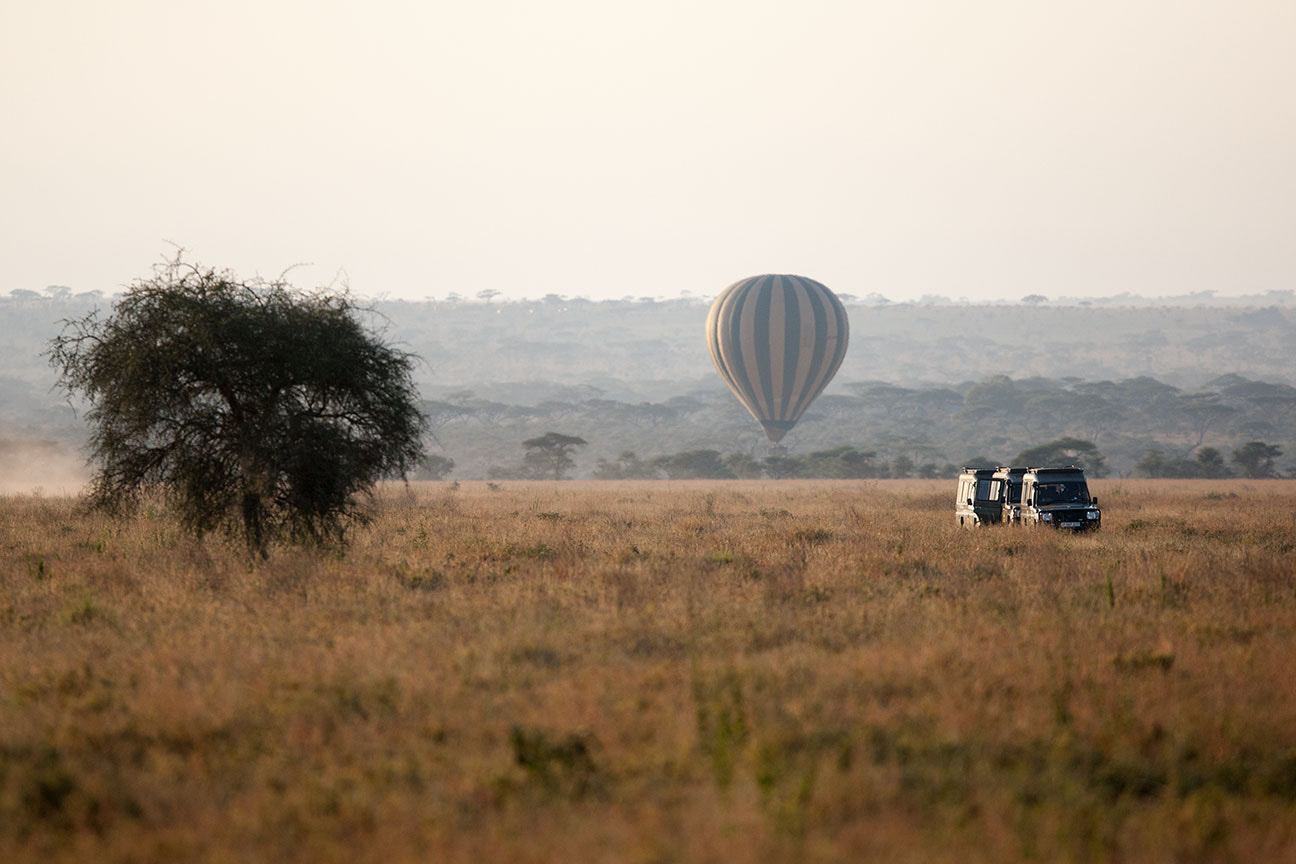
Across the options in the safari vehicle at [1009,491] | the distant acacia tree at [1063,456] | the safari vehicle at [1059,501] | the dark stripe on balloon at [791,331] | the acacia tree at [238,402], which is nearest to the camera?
the acacia tree at [238,402]

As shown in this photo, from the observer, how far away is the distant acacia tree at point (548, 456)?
320 ft

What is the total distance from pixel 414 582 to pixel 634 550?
4964 mm

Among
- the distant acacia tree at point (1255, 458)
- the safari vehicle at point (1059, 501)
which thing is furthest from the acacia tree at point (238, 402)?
the distant acacia tree at point (1255, 458)

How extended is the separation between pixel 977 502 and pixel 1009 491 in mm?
1141

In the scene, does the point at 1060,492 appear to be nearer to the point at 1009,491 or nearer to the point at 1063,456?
the point at 1009,491

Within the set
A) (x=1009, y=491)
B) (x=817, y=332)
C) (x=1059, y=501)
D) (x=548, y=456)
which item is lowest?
(x=548, y=456)

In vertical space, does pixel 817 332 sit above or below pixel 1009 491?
above

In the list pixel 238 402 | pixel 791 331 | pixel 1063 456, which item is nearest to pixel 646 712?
pixel 238 402

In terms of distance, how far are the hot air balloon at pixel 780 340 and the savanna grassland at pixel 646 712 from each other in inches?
2337

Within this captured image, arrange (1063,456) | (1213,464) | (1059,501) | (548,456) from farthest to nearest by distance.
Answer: (548,456) → (1063,456) → (1213,464) → (1059,501)

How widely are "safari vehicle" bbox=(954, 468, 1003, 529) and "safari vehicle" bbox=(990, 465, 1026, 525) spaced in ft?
0.56

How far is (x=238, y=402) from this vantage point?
17.6 metres

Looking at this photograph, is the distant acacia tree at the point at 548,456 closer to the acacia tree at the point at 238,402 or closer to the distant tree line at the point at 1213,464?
the distant tree line at the point at 1213,464

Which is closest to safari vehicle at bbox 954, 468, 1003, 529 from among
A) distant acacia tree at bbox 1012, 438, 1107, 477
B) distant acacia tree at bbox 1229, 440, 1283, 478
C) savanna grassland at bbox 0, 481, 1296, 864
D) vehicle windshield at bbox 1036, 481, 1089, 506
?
vehicle windshield at bbox 1036, 481, 1089, 506
